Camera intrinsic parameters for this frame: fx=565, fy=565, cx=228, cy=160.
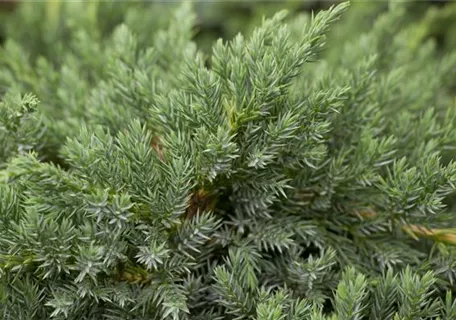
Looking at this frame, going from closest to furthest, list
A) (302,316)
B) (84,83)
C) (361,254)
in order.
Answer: (302,316) → (361,254) → (84,83)

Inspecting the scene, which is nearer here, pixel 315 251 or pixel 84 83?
pixel 315 251

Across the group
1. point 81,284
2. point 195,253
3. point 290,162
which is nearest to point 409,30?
point 290,162

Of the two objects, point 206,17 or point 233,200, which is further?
point 206,17

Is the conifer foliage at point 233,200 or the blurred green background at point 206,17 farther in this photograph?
the blurred green background at point 206,17

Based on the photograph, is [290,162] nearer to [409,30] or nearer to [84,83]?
[84,83]

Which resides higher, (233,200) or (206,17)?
(206,17)

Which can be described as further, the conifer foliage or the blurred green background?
the blurred green background

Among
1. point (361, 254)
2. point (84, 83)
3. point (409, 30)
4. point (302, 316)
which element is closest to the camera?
point (302, 316)

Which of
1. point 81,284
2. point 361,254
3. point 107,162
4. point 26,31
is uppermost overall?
point 26,31
